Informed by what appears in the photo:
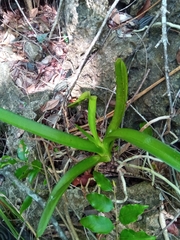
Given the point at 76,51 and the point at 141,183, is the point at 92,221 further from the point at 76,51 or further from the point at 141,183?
the point at 76,51

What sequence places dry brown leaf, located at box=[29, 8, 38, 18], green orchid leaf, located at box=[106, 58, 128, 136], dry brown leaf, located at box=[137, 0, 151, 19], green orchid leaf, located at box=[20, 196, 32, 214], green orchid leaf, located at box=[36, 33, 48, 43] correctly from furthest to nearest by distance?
dry brown leaf, located at box=[29, 8, 38, 18] < green orchid leaf, located at box=[36, 33, 48, 43] < dry brown leaf, located at box=[137, 0, 151, 19] < green orchid leaf, located at box=[20, 196, 32, 214] < green orchid leaf, located at box=[106, 58, 128, 136]

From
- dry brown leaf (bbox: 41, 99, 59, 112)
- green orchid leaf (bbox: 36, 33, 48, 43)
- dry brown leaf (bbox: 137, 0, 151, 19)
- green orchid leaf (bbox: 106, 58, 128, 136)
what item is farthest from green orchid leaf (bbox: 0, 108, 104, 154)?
green orchid leaf (bbox: 36, 33, 48, 43)

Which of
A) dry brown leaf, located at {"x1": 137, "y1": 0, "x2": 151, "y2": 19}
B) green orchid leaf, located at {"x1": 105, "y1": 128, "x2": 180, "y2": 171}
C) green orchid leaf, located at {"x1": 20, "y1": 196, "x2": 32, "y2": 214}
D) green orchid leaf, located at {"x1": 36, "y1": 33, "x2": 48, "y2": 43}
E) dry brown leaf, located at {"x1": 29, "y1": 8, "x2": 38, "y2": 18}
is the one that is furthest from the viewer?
dry brown leaf, located at {"x1": 29, "y1": 8, "x2": 38, "y2": 18}

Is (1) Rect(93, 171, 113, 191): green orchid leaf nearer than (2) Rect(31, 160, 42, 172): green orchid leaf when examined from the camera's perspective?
Yes

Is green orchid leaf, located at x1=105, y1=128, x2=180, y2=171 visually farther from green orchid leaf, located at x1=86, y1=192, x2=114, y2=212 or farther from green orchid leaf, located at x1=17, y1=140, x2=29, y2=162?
green orchid leaf, located at x1=17, y1=140, x2=29, y2=162

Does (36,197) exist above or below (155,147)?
below

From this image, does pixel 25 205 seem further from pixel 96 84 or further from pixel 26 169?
pixel 96 84

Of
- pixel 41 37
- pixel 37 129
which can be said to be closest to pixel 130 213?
pixel 37 129
